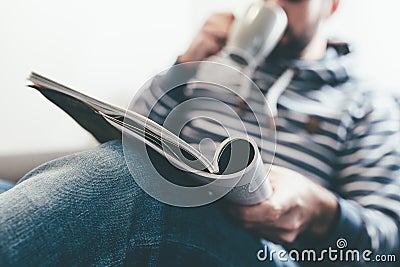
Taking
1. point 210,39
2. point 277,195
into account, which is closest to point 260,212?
point 277,195

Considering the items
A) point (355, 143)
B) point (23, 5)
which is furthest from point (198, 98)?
point (23, 5)

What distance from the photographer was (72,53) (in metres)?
1.08

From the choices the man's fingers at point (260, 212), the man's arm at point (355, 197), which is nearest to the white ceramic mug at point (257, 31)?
the man's arm at point (355, 197)

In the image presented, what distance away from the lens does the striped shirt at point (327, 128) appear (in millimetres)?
795

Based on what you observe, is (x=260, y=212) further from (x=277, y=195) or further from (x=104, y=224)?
(x=104, y=224)

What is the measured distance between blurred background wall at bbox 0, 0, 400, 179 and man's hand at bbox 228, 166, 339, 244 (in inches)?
16.8

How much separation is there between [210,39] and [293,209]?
393 mm

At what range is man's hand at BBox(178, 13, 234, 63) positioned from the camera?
0.97 metres

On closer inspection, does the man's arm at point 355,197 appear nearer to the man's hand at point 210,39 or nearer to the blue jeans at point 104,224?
the blue jeans at point 104,224

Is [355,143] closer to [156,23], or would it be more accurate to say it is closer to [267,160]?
[267,160]

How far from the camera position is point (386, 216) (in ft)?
2.62

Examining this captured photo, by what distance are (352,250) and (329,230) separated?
5 cm

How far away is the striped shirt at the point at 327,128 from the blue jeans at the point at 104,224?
0.83 ft
